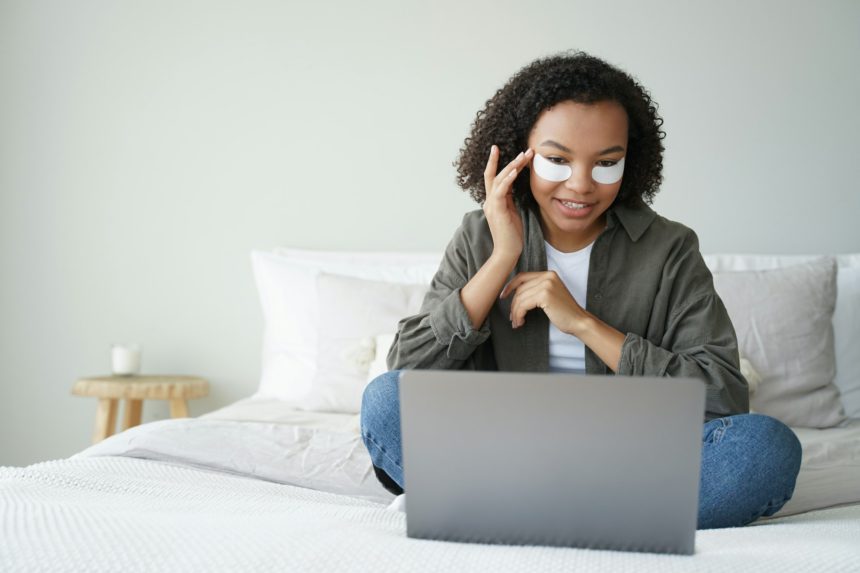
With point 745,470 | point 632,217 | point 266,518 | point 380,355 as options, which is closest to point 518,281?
point 632,217

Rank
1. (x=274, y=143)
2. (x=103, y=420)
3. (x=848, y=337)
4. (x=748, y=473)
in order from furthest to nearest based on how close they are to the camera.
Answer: (x=274, y=143)
(x=103, y=420)
(x=848, y=337)
(x=748, y=473)

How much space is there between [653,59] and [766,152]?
0.44 metres

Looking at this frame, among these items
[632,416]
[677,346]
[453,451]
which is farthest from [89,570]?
[677,346]

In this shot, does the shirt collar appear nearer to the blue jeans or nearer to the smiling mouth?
the smiling mouth

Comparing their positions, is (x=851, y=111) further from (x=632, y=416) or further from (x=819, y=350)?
(x=632, y=416)

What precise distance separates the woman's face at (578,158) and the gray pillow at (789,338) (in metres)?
0.89

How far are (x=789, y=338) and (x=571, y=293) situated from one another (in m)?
0.89

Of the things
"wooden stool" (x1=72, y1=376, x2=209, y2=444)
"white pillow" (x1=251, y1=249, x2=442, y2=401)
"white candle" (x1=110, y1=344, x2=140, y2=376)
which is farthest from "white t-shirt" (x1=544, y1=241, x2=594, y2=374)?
"white candle" (x1=110, y1=344, x2=140, y2=376)

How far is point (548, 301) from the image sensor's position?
4.91ft

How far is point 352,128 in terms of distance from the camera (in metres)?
3.02

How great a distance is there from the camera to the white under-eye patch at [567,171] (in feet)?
5.02

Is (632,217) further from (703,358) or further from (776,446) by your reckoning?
(776,446)

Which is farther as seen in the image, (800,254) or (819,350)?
(800,254)

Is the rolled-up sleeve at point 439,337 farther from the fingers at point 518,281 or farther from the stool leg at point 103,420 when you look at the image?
the stool leg at point 103,420
